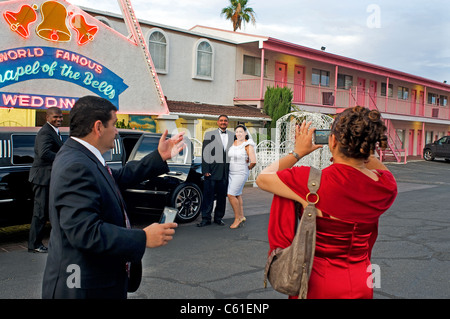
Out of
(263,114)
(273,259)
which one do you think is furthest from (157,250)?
(263,114)

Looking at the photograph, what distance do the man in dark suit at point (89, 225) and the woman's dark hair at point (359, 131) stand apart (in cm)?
93

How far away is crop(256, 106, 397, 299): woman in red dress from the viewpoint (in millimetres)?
2162

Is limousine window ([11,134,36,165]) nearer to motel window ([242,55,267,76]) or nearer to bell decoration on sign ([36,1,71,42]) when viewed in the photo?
bell decoration on sign ([36,1,71,42])

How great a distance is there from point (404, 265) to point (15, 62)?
10.5 metres

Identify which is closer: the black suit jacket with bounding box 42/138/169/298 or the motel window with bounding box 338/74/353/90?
the black suit jacket with bounding box 42/138/169/298

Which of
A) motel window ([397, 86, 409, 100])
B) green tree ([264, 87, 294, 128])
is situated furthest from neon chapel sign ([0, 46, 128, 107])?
motel window ([397, 86, 409, 100])

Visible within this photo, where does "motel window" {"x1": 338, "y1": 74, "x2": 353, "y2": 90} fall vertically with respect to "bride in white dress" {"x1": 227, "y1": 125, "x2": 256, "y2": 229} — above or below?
above

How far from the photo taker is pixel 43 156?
6.05 m

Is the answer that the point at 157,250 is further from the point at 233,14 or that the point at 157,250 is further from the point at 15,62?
the point at 233,14

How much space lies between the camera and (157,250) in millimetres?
6457

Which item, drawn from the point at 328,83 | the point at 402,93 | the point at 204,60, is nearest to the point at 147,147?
the point at 204,60

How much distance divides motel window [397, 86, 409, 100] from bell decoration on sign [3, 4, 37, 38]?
2957 centimetres

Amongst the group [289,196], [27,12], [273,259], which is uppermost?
[27,12]
